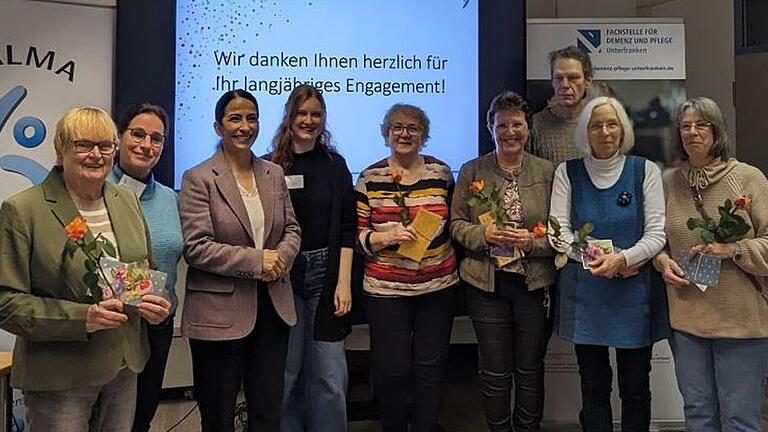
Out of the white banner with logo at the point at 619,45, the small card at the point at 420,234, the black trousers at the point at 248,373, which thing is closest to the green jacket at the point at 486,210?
the small card at the point at 420,234

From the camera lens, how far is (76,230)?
177 cm

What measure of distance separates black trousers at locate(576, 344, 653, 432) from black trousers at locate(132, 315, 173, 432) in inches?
62.5

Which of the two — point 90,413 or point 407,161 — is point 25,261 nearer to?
point 90,413

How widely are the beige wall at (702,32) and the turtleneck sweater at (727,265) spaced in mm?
3271

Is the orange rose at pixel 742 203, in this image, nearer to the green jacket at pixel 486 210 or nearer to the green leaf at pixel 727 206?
the green leaf at pixel 727 206

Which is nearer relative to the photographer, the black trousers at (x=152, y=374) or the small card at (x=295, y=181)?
the black trousers at (x=152, y=374)

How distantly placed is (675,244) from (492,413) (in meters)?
0.97

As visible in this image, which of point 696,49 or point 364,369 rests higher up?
point 696,49

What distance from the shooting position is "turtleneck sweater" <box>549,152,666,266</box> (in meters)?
2.50

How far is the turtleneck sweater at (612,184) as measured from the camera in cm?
250

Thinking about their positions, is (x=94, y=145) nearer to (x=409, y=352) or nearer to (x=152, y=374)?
(x=152, y=374)

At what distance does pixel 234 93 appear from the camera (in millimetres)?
2480

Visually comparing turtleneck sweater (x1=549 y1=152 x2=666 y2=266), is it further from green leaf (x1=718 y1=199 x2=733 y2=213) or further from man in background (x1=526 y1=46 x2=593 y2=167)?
man in background (x1=526 y1=46 x2=593 y2=167)

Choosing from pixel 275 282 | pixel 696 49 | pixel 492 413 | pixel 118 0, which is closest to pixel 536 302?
pixel 492 413
